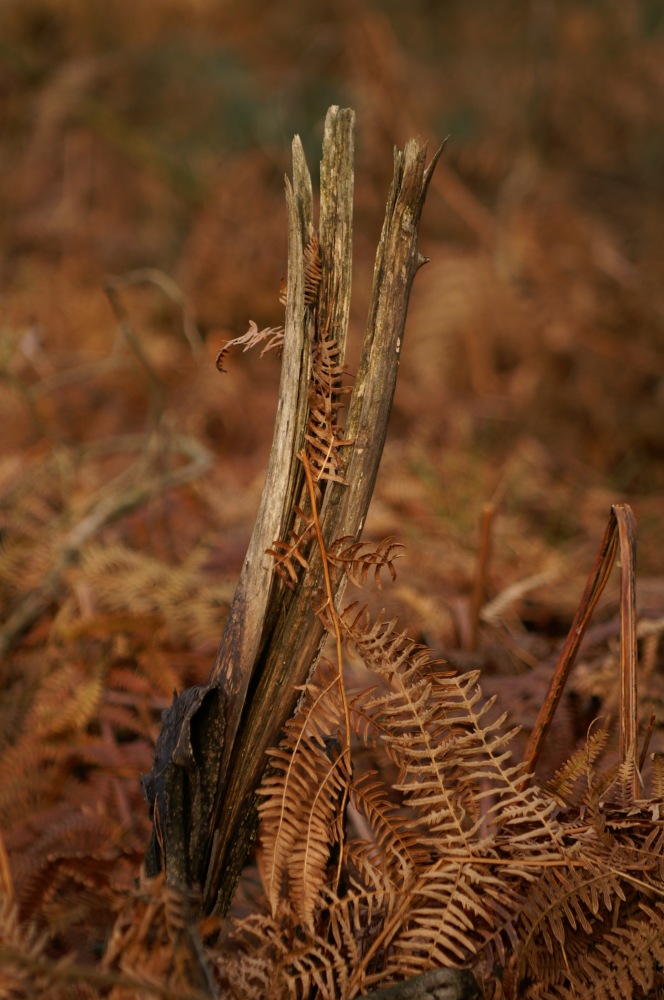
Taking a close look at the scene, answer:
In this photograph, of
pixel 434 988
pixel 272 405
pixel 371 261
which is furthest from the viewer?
pixel 371 261

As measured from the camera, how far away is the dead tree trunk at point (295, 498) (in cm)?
94

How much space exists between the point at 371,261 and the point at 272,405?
1.64 metres

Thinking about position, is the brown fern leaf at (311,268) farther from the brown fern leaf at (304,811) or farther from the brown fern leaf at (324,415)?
the brown fern leaf at (304,811)

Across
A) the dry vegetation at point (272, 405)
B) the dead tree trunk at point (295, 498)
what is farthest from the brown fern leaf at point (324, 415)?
the dry vegetation at point (272, 405)

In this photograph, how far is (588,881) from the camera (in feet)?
2.83

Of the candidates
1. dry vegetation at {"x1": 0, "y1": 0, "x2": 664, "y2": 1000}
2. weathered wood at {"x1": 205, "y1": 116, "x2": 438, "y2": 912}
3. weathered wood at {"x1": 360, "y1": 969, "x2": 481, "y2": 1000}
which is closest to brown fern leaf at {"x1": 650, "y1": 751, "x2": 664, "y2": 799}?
dry vegetation at {"x1": 0, "y1": 0, "x2": 664, "y2": 1000}

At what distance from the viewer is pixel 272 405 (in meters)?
3.85

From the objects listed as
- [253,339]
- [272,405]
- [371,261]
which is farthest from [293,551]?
[371,261]

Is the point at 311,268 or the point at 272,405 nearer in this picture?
the point at 311,268

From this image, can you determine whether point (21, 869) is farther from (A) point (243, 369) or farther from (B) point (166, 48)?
(B) point (166, 48)

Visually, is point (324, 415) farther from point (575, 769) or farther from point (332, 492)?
point (575, 769)

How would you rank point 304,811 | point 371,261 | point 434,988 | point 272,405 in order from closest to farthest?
point 434,988 < point 304,811 < point 272,405 < point 371,261

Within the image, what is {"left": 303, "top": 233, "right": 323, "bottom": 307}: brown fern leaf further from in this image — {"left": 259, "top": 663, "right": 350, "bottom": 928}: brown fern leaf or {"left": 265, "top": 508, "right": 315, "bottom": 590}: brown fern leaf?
{"left": 259, "top": 663, "right": 350, "bottom": 928}: brown fern leaf

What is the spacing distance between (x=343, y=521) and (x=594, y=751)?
45 cm
